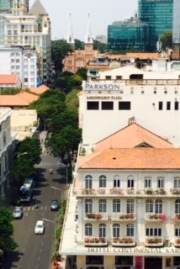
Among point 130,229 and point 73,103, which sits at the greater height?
point 73,103

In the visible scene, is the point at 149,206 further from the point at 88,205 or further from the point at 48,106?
the point at 48,106

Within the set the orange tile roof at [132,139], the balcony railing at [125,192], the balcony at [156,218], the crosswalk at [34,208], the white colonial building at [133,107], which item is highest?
the white colonial building at [133,107]

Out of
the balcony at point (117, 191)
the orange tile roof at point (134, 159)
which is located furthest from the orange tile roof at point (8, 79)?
the balcony at point (117, 191)

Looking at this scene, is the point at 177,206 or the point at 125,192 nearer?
the point at 125,192

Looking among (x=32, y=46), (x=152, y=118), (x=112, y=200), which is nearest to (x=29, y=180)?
(x=152, y=118)

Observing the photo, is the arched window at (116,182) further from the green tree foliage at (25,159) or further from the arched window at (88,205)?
the green tree foliage at (25,159)

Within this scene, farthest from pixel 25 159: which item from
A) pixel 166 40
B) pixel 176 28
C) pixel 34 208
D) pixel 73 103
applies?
pixel 166 40
